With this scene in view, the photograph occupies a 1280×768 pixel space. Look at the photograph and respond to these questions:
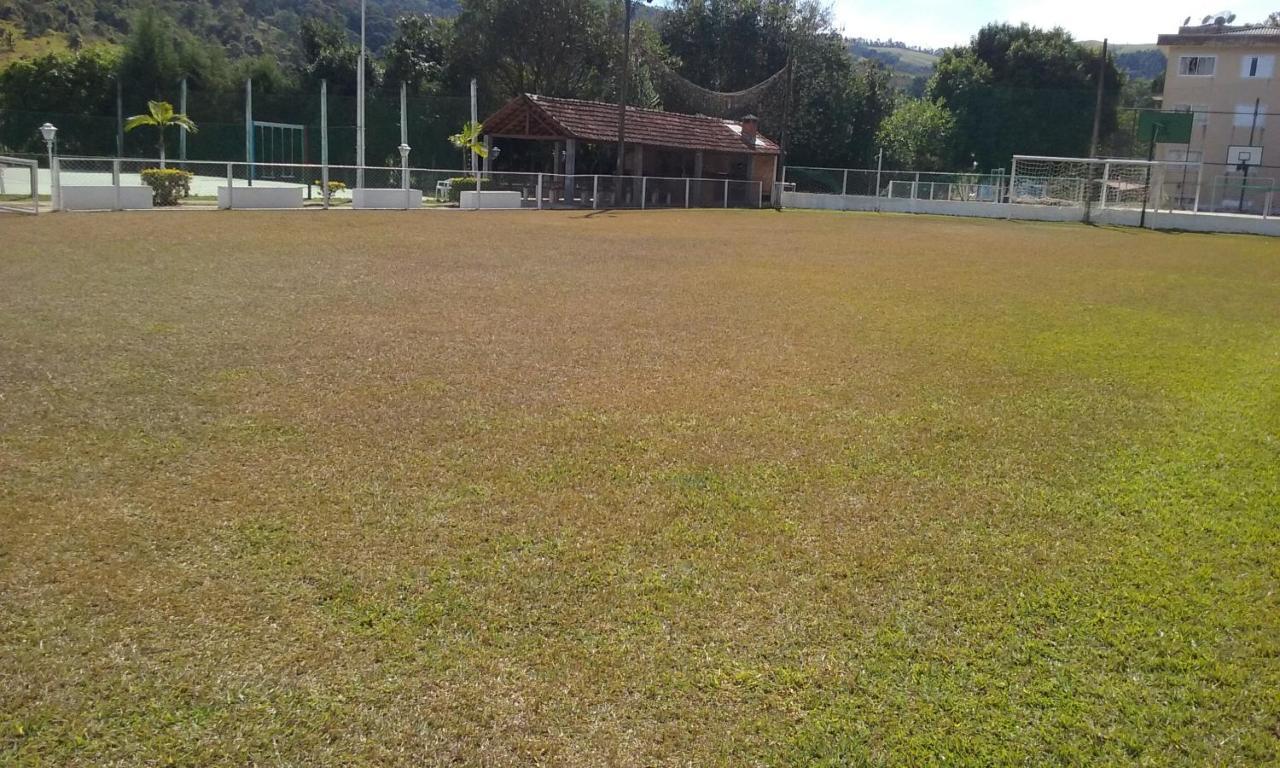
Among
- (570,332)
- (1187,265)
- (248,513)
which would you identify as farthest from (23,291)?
(1187,265)

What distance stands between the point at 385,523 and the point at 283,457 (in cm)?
130

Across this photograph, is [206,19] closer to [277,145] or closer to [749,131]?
[277,145]

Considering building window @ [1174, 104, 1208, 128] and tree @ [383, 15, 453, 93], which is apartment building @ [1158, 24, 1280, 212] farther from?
tree @ [383, 15, 453, 93]

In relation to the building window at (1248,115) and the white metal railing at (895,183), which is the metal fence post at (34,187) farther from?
the building window at (1248,115)

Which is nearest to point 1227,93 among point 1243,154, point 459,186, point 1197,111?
point 1197,111

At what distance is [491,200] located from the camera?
32.9 m

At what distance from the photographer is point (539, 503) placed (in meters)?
5.36

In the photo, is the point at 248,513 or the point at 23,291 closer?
the point at 248,513

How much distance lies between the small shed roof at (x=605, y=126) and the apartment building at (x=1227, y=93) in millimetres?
26970

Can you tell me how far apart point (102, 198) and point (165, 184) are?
2249mm

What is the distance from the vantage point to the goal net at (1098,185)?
39562 millimetres

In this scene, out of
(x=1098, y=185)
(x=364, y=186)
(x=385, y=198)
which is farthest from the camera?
(x=1098, y=185)

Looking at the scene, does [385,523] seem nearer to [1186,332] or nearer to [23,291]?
[23,291]

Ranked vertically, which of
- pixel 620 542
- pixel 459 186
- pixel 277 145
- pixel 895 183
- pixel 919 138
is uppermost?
pixel 919 138
